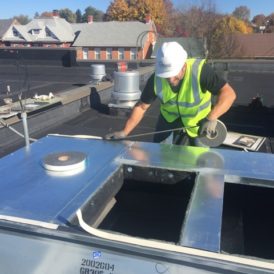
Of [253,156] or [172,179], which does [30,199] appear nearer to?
[172,179]

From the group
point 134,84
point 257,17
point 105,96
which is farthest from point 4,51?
point 257,17

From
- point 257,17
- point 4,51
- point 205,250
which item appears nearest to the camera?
point 205,250

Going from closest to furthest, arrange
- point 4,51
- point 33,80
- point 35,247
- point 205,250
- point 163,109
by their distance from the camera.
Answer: point 205,250, point 35,247, point 163,109, point 33,80, point 4,51

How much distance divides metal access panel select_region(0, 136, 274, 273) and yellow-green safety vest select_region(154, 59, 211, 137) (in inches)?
40.7

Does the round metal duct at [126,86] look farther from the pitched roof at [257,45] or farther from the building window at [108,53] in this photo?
the building window at [108,53]

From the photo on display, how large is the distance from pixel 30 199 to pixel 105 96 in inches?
306

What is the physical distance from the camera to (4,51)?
19.2 metres

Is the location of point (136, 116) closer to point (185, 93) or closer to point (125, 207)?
point (185, 93)

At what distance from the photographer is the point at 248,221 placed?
2.49 meters

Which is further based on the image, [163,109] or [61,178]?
[163,109]

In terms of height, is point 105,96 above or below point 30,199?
below

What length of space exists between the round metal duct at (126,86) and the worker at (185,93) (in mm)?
4052

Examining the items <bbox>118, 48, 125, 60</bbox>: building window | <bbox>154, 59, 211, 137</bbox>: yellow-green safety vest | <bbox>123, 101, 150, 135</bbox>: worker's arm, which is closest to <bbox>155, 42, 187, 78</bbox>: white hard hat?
<bbox>154, 59, 211, 137</bbox>: yellow-green safety vest

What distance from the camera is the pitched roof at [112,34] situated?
1714 inches
